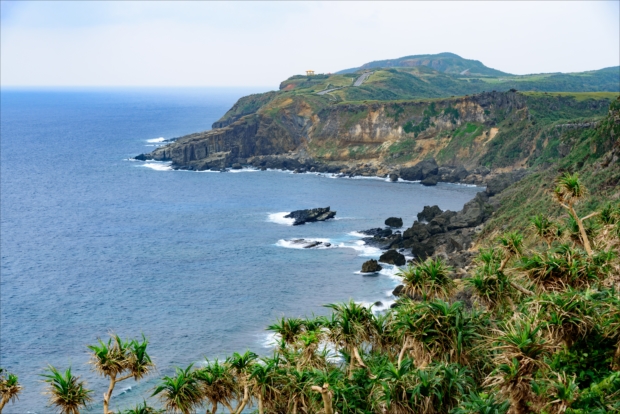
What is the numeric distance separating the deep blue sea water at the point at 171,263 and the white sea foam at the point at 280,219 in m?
0.52

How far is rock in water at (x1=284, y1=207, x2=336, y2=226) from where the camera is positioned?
12006cm

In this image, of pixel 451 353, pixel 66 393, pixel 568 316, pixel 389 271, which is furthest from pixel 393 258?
pixel 66 393

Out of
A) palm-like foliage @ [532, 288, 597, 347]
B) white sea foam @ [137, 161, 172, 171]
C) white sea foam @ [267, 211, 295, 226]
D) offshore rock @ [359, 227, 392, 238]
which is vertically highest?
palm-like foliage @ [532, 288, 597, 347]

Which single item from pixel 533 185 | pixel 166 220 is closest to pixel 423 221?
pixel 533 185

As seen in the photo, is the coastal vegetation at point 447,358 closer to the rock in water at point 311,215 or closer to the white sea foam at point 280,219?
the rock in water at point 311,215

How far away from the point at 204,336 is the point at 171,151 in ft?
433

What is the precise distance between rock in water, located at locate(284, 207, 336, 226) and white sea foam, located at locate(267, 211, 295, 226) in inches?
36.1

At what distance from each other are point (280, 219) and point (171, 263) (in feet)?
101

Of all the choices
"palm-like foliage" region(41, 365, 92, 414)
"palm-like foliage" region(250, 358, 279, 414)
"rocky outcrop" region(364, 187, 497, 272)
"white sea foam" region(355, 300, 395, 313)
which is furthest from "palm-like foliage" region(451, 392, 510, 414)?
"rocky outcrop" region(364, 187, 497, 272)

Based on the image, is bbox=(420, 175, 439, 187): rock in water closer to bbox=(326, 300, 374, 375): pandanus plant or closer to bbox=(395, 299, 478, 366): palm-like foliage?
bbox=(326, 300, 374, 375): pandanus plant

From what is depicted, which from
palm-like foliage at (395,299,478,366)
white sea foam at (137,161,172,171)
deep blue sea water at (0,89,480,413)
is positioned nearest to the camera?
palm-like foliage at (395,299,478,366)

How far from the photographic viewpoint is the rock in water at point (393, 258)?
91062mm

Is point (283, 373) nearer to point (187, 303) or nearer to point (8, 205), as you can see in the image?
point (187, 303)

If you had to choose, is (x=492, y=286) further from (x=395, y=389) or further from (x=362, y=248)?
(x=362, y=248)
